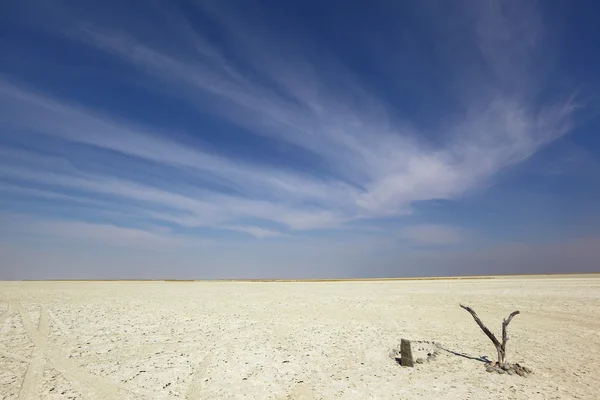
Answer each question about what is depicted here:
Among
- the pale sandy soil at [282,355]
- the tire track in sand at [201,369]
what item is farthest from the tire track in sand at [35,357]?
the tire track in sand at [201,369]

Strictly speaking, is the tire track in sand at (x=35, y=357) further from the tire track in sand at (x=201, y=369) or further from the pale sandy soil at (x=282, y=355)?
the tire track in sand at (x=201, y=369)

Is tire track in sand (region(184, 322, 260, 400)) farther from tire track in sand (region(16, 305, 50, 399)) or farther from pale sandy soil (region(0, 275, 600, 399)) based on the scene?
tire track in sand (region(16, 305, 50, 399))

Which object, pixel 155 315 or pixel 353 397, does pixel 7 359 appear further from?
pixel 353 397

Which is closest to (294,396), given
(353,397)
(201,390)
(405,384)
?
(353,397)

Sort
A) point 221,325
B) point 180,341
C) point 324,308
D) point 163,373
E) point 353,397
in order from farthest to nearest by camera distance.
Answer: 1. point 324,308
2. point 221,325
3. point 180,341
4. point 163,373
5. point 353,397

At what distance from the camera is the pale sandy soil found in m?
8.29

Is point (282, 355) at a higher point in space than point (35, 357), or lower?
lower

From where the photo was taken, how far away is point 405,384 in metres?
8.64

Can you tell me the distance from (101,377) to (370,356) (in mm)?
7805

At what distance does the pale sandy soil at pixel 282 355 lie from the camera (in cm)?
829

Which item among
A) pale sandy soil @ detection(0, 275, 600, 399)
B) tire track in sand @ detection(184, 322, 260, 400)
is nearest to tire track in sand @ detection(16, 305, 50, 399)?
pale sandy soil @ detection(0, 275, 600, 399)

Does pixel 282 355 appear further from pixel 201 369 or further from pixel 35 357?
pixel 35 357

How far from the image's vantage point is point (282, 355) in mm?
11328

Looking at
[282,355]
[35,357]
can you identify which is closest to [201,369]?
[282,355]
